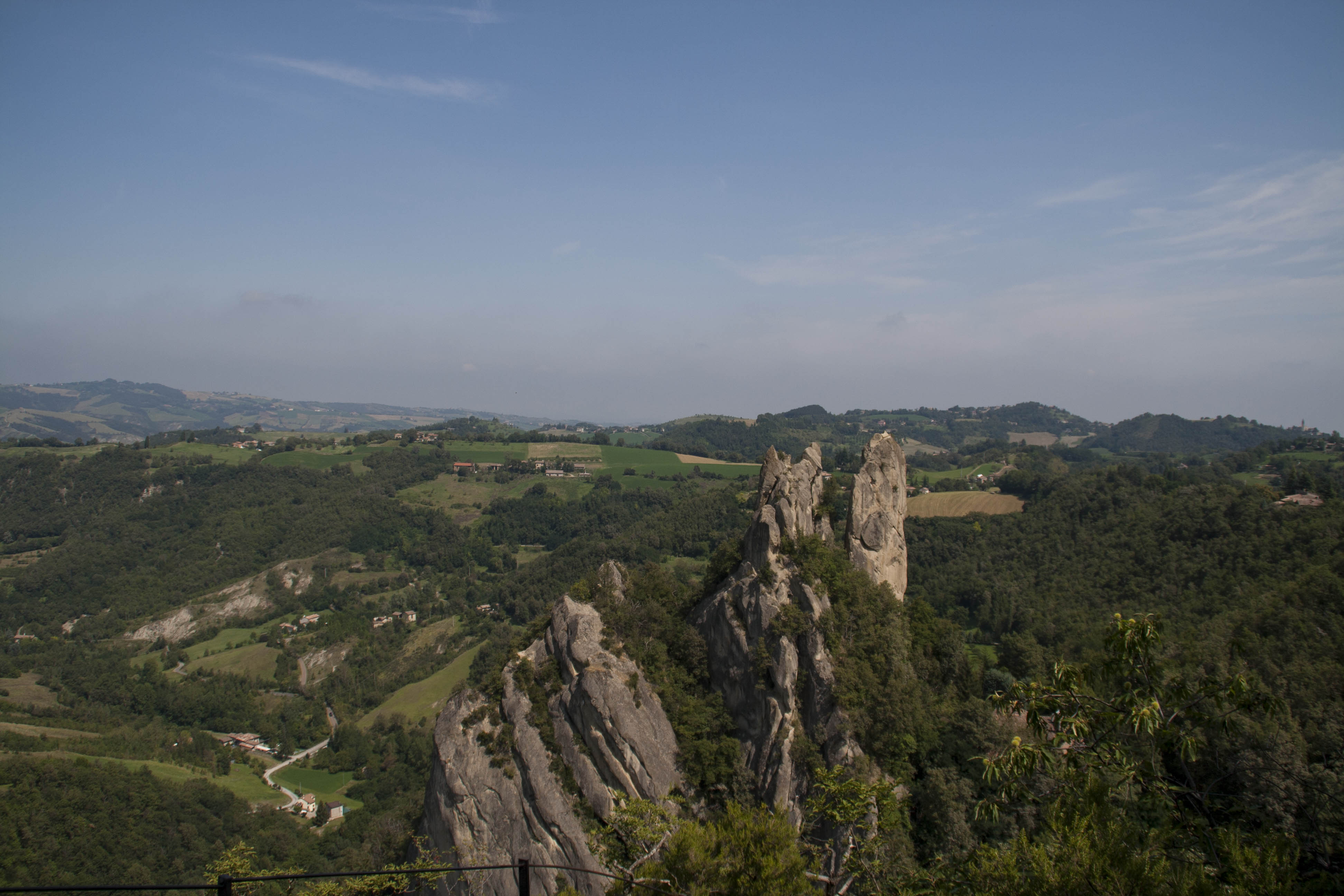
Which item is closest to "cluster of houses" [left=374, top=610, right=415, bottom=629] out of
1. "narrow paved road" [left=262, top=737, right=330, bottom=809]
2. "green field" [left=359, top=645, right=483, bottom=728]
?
"green field" [left=359, top=645, right=483, bottom=728]

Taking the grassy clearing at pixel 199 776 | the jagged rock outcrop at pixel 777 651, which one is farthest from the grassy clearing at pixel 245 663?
the jagged rock outcrop at pixel 777 651

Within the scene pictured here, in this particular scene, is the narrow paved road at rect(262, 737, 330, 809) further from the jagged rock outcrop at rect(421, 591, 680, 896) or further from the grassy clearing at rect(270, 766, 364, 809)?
the jagged rock outcrop at rect(421, 591, 680, 896)

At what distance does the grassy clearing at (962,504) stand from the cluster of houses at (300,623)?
121497 mm

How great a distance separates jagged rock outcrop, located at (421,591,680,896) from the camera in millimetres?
35000

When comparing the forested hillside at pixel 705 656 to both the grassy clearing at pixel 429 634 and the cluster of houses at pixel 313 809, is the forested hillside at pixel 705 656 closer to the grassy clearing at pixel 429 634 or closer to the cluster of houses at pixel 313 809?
the grassy clearing at pixel 429 634

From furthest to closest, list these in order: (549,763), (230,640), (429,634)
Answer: (230,640) < (429,634) < (549,763)

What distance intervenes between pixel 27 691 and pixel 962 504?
173490 millimetres

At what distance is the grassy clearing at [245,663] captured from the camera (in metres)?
118

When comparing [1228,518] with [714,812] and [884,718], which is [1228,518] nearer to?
[884,718]

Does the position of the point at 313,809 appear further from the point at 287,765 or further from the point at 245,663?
the point at 245,663

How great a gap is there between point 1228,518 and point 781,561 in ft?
202

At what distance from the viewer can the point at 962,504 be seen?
376 ft

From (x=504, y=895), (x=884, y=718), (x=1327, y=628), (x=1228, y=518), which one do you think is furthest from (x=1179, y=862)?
(x=1228, y=518)

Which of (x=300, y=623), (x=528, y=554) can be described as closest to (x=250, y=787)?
(x=300, y=623)
